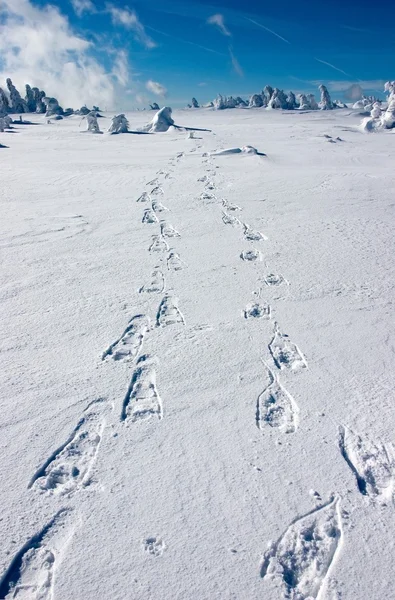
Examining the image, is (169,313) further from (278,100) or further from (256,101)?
(256,101)

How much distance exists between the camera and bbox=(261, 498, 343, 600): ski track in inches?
72.6

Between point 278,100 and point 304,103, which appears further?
point 304,103

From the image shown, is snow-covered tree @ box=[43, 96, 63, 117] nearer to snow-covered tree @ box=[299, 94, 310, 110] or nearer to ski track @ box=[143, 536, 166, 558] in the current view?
Answer: snow-covered tree @ box=[299, 94, 310, 110]

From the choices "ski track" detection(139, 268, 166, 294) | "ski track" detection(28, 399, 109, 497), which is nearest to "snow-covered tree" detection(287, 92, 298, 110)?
"ski track" detection(139, 268, 166, 294)

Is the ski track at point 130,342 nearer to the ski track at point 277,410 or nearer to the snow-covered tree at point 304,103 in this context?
the ski track at point 277,410

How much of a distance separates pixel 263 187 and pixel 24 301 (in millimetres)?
6489

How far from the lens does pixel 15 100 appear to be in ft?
177

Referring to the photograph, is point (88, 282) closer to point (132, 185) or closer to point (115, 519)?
point (115, 519)

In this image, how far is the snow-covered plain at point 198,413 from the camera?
76.3 inches

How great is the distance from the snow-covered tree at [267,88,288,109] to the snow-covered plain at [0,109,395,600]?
53075mm

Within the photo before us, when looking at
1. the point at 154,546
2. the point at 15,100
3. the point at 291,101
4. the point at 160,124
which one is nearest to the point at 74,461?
the point at 154,546

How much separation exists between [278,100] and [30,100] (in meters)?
32.1

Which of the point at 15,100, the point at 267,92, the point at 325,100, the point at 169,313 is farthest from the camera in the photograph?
the point at 267,92

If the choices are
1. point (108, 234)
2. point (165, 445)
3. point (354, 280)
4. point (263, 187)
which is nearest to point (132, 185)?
point (263, 187)
